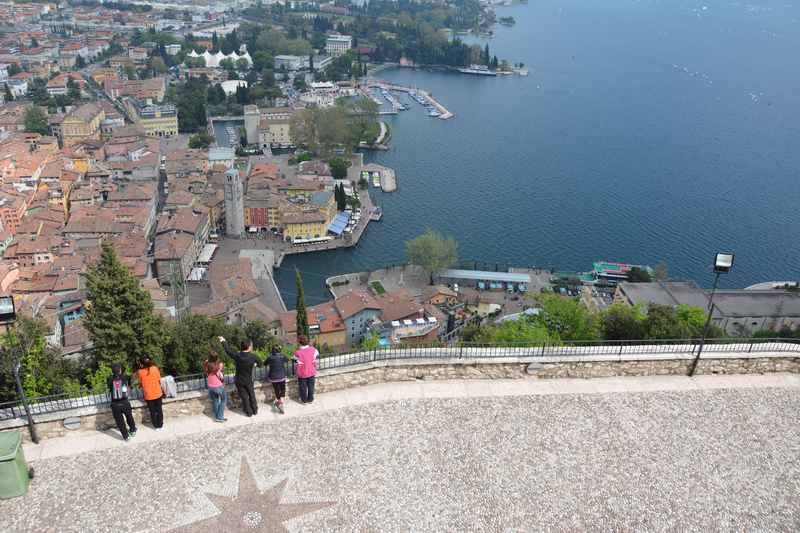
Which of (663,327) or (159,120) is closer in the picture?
(663,327)

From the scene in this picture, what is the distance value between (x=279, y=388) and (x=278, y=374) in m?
0.19

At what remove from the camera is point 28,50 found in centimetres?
7125

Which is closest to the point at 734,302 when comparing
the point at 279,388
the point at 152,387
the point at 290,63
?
the point at 279,388

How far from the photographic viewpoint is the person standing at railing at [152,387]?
215 inches

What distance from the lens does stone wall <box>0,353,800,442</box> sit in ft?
18.6

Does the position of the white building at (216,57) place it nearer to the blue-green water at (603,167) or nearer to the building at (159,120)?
the blue-green water at (603,167)

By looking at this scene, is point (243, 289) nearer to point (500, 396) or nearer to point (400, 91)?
point (500, 396)

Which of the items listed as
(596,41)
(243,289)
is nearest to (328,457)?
(243,289)

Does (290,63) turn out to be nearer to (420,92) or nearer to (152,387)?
(420,92)

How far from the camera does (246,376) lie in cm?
575

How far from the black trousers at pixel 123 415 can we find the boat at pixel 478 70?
7336 cm

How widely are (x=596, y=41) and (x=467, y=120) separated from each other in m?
50.8

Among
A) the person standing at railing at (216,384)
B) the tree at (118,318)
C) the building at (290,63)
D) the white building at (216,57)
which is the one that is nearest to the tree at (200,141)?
the white building at (216,57)

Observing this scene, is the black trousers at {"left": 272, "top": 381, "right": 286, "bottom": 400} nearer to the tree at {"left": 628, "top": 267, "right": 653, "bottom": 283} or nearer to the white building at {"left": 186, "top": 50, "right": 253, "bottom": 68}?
the tree at {"left": 628, "top": 267, "right": 653, "bottom": 283}
